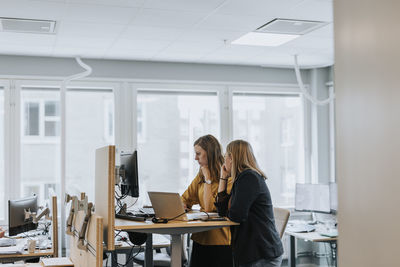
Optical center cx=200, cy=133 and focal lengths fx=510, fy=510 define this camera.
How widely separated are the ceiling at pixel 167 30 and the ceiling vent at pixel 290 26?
→ 3.4 inches

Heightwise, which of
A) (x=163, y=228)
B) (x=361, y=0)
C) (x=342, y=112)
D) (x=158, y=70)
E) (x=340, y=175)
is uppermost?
(x=158, y=70)

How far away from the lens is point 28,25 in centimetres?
422

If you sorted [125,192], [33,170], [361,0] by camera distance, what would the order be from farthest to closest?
[33,170]
[125,192]
[361,0]

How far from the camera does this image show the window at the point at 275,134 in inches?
252

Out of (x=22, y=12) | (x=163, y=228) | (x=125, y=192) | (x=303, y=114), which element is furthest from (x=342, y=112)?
(x=303, y=114)

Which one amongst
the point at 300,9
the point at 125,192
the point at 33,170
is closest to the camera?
the point at 125,192

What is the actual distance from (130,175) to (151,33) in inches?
66.9

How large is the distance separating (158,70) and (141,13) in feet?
6.73

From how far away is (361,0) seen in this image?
1.33 metres

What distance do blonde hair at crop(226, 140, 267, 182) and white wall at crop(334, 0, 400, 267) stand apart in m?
1.82

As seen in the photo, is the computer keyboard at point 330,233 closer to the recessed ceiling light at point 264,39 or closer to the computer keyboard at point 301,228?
the computer keyboard at point 301,228

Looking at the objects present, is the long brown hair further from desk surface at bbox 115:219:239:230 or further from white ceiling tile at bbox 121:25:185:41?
white ceiling tile at bbox 121:25:185:41

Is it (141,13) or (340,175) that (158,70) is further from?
(340,175)

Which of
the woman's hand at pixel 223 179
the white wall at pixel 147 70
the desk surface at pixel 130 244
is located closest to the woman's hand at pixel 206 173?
the woman's hand at pixel 223 179
